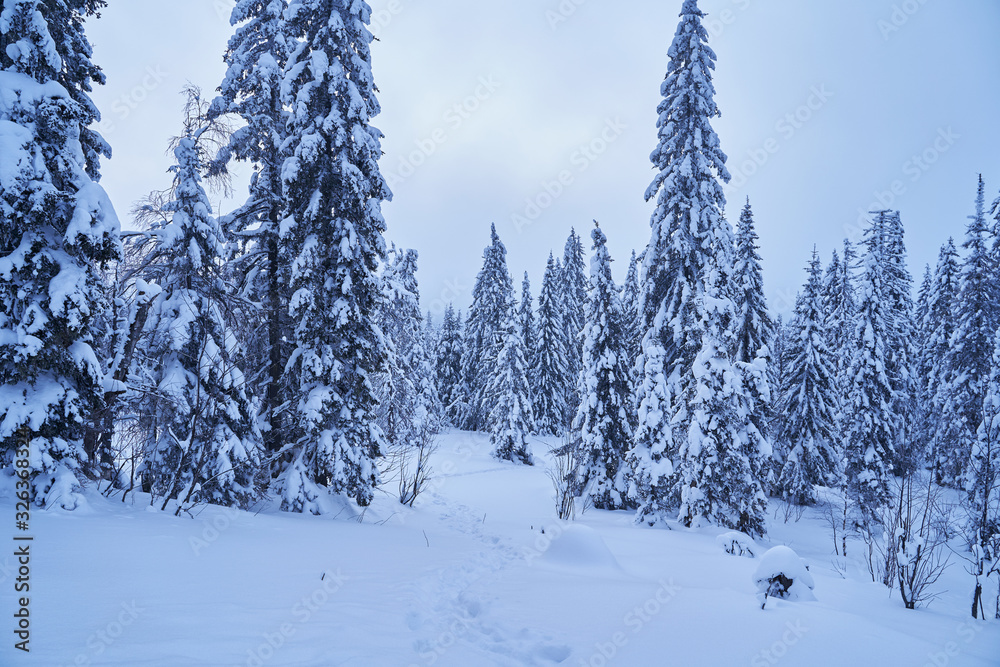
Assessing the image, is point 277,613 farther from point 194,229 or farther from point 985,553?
point 985,553

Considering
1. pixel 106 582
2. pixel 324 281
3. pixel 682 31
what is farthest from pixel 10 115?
pixel 682 31

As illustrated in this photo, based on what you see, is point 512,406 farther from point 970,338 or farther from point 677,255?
point 970,338

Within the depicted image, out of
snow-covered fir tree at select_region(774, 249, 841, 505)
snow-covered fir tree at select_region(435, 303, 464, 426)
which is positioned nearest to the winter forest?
snow-covered fir tree at select_region(774, 249, 841, 505)

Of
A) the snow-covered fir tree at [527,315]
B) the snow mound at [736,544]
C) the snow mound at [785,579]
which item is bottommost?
the snow mound at [736,544]

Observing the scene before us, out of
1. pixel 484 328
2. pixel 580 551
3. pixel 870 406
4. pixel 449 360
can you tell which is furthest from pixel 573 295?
pixel 580 551

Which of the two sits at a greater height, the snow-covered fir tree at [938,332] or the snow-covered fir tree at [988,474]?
the snow-covered fir tree at [938,332]

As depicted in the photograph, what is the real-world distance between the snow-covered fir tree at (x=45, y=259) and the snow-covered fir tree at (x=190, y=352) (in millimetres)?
1332

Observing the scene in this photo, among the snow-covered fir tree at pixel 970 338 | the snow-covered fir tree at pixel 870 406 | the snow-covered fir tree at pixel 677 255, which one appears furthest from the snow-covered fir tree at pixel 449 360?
the snow-covered fir tree at pixel 970 338

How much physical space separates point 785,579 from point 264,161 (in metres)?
13.7

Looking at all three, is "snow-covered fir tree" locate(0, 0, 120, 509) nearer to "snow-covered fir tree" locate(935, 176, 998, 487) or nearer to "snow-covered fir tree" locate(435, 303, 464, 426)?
"snow-covered fir tree" locate(935, 176, 998, 487)

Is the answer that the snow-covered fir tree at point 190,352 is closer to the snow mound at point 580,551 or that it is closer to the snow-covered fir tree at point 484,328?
the snow mound at point 580,551

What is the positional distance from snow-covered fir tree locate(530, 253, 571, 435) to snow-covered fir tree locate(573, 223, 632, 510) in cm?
1553

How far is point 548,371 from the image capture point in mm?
36062

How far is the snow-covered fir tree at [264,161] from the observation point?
10.9 m
